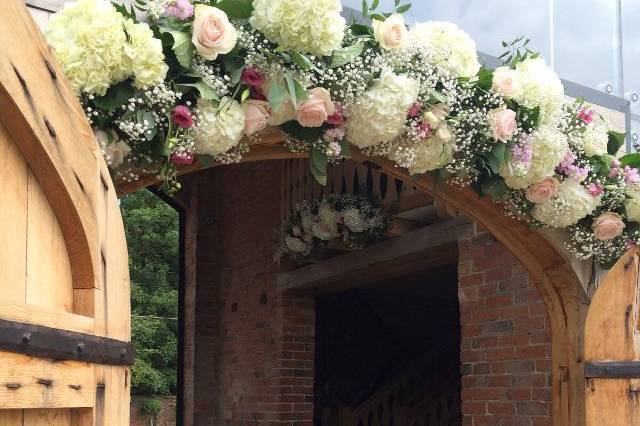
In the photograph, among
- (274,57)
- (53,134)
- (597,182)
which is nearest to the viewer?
(53,134)

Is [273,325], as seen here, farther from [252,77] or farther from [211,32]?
[211,32]

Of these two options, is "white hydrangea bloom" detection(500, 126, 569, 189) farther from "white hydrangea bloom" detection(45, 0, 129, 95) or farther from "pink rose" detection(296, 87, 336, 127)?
"white hydrangea bloom" detection(45, 0, 129, 95)

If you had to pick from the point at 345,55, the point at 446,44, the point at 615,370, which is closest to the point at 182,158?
the point at 345,55

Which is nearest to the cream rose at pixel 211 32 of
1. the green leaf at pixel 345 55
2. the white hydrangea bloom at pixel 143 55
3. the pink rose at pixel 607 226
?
the white hydrangea bloom at pixel 143 55

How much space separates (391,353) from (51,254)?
769cm

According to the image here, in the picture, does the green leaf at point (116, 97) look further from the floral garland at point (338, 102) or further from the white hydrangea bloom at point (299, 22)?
the white hydrangea bloom at point (299, 22)

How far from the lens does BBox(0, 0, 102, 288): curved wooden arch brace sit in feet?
5.06

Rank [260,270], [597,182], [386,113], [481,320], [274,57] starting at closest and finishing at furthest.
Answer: [274,57] < [386,113] < [597,182] < [481,320] < [260,270]

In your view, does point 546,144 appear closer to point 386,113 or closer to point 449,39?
point 449,39

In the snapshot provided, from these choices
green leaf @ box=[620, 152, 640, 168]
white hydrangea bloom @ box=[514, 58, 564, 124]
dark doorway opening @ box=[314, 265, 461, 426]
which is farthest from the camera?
dark doorway opening @ box=[314, 265, 461, 426]

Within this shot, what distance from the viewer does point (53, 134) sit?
1653 millimetres

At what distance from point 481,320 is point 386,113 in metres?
2.77

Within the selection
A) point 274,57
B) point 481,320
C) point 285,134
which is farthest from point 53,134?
point 481,320

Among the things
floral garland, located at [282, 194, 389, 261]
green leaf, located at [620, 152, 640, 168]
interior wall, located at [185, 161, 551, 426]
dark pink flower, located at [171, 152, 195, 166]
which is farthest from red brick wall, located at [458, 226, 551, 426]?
dark pink flower, located at [171, 152, 195, 166]
